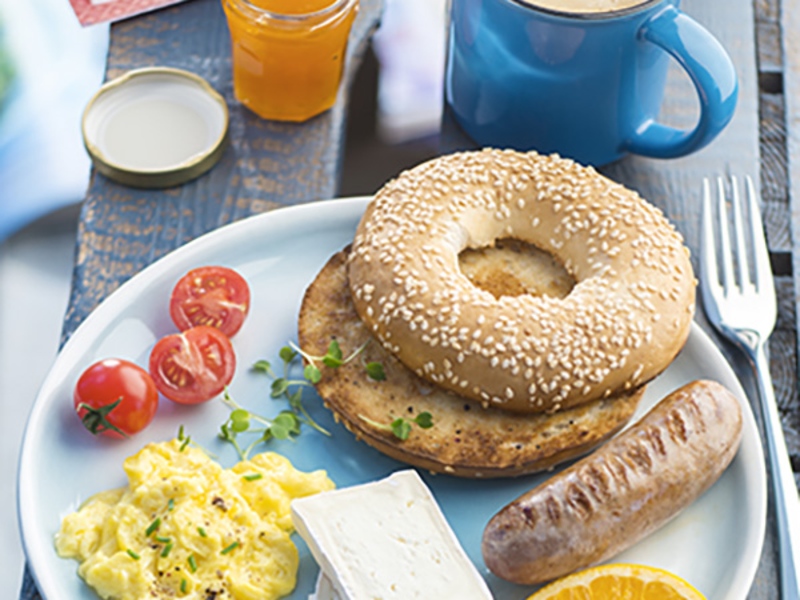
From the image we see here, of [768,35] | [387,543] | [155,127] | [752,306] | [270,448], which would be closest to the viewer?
[387,543]

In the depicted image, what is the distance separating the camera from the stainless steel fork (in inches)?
81.7

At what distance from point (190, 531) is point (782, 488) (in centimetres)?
129

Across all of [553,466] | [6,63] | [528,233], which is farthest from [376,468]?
[6,63]

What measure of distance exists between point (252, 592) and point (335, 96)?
1570 millimetres

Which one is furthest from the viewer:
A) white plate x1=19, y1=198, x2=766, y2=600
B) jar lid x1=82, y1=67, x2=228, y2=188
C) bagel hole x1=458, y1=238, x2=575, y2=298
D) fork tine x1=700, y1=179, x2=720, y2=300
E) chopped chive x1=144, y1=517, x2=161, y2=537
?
jar lid x1=82, y1=67, x2=228, y2=188

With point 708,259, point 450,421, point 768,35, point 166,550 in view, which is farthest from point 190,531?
point 768,35

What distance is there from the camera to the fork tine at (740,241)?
2.45m

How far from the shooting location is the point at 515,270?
2.24 m

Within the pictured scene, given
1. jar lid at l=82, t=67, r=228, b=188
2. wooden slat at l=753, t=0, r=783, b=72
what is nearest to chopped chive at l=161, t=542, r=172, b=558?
jar lid at l=82, t=67, r=228, b=188

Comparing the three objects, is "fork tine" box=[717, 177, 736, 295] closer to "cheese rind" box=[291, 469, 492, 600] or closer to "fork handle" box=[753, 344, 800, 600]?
"fork handle" box=[753, 344, 800, 600]

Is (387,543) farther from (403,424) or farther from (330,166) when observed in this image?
(330,166)

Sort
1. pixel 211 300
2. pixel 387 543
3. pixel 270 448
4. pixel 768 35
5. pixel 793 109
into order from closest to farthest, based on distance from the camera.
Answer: pixel 387 543
pixel 270 448
pixel 211 300
pixel 793 109
pixel 768 35

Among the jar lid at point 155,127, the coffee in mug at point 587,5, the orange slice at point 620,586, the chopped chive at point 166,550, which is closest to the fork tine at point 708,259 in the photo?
the coffee in mug at point 587,5

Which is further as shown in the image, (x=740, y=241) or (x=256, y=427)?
(x=740, y=241)
